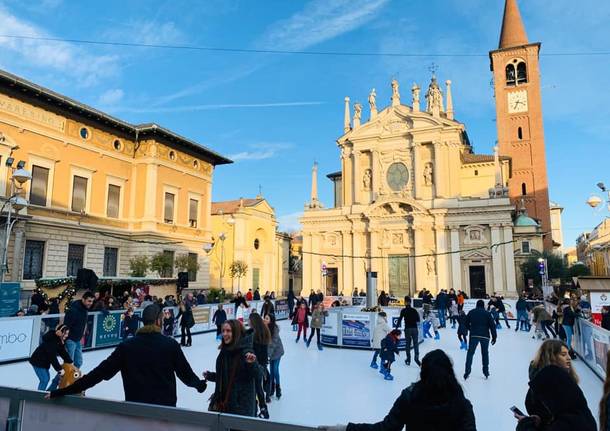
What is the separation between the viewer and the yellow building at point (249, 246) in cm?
4009

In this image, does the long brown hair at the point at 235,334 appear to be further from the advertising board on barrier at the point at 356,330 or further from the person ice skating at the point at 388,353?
the advertising board on barrier at the point at 356,330

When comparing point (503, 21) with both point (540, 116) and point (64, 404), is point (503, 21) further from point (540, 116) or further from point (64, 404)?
point (64, 404)

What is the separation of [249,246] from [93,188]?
19650mm

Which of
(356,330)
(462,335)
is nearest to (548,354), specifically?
(462,335)

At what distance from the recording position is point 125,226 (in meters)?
25.3

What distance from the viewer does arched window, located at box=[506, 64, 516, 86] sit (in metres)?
47.9

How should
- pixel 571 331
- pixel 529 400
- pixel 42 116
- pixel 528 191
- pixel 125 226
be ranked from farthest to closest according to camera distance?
pixel 528 191 < pixel 125 226 < pixel 42 116 < pixel 571 331 < pixel 529 400

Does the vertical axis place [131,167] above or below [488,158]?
below

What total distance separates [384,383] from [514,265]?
2963 centimetres

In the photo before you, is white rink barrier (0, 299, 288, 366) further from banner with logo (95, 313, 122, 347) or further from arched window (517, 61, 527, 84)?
arched window (517, 61, 527, 84)

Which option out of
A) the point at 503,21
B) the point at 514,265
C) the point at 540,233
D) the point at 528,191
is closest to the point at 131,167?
the point at 514,265

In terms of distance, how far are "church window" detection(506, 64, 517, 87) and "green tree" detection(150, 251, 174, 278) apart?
4279 centimetres

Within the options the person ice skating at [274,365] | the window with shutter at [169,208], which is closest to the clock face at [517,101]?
the window with shutter at [169,208]

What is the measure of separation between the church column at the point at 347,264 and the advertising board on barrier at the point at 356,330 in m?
25.4
